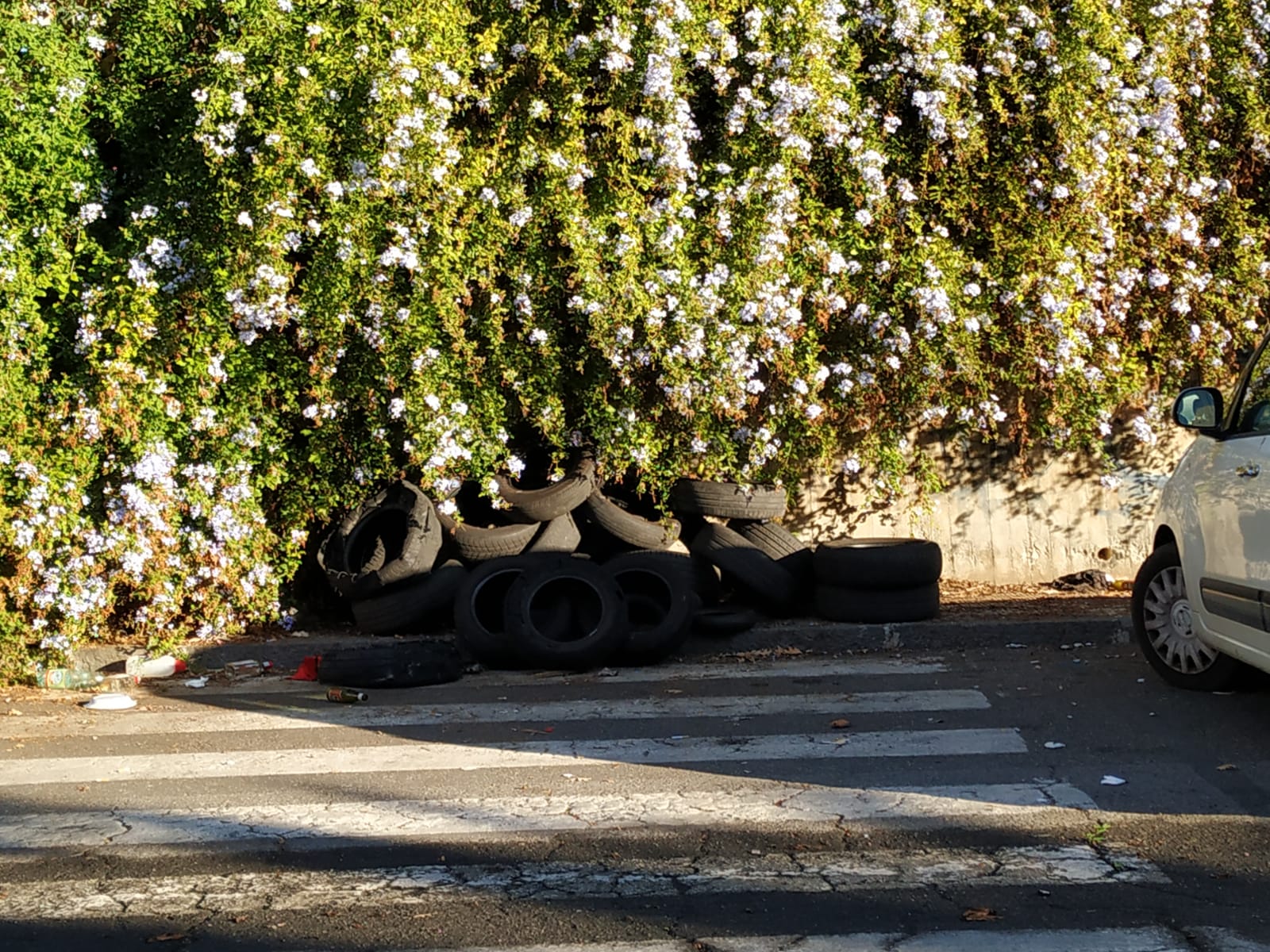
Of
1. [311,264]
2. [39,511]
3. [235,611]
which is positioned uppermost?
[311,264]

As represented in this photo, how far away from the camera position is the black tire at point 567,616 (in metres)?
9.04

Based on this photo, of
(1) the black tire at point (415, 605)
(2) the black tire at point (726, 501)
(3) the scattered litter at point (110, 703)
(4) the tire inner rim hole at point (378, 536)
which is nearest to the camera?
(3) the scattered litter at point (110, 703)

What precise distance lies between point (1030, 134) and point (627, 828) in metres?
7.38

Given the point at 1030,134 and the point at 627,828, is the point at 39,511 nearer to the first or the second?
the point at 627,828

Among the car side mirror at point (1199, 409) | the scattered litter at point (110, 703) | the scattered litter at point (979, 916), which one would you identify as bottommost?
the scattered litter at point (979, 916)

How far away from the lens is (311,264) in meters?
10.2

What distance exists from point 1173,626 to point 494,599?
445 cm

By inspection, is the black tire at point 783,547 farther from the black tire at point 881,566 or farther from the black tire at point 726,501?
the black tire at point 881,566

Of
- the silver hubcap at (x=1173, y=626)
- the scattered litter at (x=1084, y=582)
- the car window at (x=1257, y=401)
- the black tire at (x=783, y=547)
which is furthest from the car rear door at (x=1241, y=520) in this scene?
the scattered litter at (x=1084, y=582)

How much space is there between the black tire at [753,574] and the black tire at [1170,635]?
2.60 meters

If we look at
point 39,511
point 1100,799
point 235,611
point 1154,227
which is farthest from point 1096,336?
point 39,511

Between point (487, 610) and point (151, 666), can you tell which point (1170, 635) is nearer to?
point (487, 610)

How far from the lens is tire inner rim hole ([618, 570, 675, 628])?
32.1 ft

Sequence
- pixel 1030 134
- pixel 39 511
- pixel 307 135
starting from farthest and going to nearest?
1. pixel 1030 134
2. pixel 307 135
3. pixel 39 511
